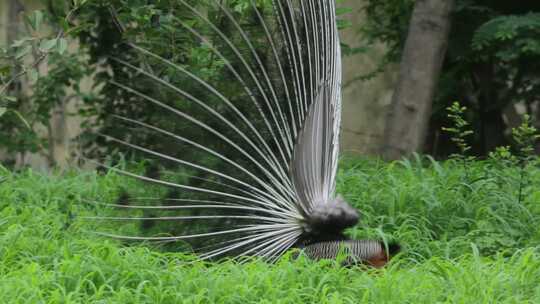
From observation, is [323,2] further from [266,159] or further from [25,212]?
[25,212]

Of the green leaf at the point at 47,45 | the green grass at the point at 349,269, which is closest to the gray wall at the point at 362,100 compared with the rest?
the green grass at the point at 349,269

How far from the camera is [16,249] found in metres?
5.05

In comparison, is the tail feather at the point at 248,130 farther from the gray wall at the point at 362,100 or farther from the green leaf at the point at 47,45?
the gray wall at the point at 362,100

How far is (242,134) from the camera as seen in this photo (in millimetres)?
5438

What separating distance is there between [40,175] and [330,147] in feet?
8.34

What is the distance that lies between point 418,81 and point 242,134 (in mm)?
2728

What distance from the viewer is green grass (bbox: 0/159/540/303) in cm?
434

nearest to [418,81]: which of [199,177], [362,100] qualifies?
[199,177]

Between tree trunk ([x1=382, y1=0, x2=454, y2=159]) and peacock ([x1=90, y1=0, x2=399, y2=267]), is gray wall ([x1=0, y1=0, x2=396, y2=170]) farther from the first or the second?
peacock ([x1=90, y1=0, x2=399, y2=267])

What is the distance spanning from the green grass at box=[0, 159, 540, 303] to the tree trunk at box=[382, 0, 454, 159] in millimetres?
778

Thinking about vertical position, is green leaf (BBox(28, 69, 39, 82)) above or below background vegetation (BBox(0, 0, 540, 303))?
above

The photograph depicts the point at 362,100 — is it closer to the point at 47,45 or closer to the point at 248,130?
the point at 248,130

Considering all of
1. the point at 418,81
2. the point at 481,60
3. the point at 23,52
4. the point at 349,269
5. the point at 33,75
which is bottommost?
the point at 349,269

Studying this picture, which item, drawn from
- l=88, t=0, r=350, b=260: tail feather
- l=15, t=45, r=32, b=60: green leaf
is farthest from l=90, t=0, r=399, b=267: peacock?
l=15, t=45, r=32, b=60: green leaf
